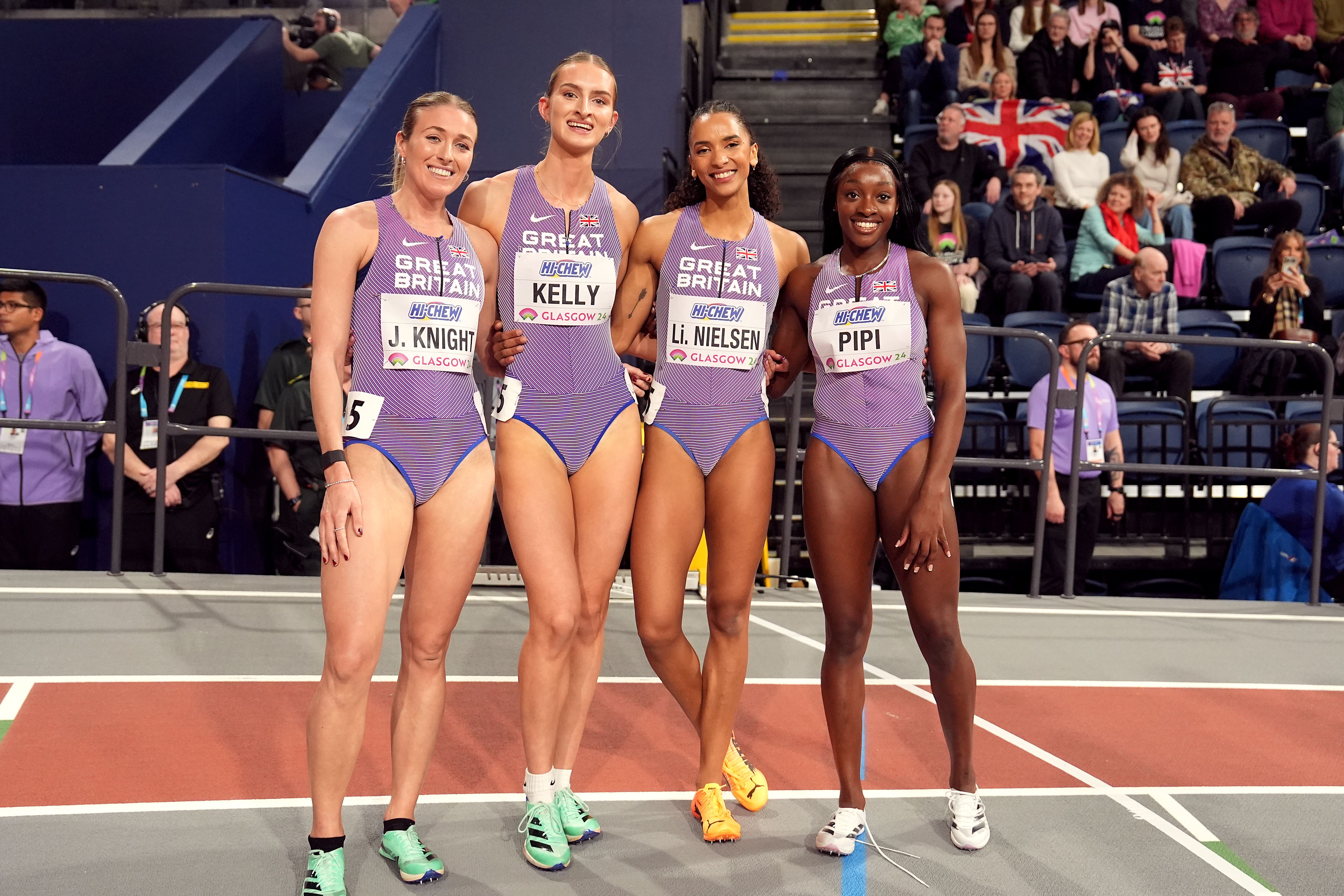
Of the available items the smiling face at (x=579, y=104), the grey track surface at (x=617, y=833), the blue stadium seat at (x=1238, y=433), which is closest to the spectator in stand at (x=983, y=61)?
the blue stadium seat at (x=1238, y=433)

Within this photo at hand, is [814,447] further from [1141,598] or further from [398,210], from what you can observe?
[1141,598]

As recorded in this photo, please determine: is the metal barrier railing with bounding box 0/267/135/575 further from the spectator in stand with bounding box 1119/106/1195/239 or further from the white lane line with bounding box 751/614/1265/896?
the spectator in stand with bounding box 1119/106/1195/239

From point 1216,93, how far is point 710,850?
962 centimetres

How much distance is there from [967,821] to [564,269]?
A: 1.77 meters

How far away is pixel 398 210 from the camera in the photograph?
279 centimetres

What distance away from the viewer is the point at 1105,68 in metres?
10.1

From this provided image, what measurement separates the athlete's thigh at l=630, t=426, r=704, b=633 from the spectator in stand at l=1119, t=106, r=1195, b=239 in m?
7.11

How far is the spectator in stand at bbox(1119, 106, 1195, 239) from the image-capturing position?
896cm

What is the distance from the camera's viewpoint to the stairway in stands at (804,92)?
972cm

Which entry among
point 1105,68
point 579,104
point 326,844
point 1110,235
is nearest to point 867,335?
point 579,104

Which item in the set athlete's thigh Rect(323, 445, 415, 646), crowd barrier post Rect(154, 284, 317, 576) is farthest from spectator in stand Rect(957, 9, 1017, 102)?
athlete's thigh Rect(323, 445, 415, 646)

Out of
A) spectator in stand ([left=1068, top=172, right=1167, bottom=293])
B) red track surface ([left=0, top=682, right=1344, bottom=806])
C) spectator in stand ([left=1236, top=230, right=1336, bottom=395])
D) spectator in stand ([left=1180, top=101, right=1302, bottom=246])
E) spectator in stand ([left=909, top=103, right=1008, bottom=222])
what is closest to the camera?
red track surface ([left=0, top=682, right=1344, bottom=806])

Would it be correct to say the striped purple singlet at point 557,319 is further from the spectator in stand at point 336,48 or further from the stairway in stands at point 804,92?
the spectator in stand at point 336,48

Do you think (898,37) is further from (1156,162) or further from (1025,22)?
(1156,162)
